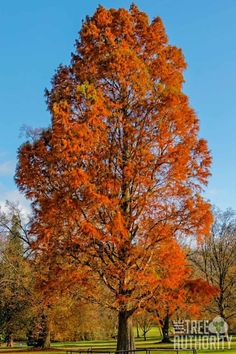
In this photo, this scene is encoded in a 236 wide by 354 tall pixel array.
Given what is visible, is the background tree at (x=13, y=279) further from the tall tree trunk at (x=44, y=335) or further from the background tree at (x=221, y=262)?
the background tree at (x=221, y=262)

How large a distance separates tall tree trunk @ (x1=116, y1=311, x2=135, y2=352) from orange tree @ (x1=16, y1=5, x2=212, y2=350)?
0.12ft

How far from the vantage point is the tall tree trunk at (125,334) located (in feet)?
53.2

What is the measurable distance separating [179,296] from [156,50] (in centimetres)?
951

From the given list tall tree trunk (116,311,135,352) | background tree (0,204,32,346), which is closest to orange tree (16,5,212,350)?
tall tree trunk (116,311,135,352)

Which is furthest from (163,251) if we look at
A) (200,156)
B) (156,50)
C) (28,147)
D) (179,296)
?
(156,50)

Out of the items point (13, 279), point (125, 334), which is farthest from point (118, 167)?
point (13, 279)

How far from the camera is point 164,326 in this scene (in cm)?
4916

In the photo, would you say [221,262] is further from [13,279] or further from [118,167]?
[118,167]

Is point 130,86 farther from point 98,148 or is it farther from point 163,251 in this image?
point 163,251

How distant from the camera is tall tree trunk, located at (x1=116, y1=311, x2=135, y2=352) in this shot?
16.2 meters

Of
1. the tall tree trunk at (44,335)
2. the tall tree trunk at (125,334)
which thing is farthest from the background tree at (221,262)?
the tall tree trunk at (125,334)

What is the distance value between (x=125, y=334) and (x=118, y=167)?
625 centimetres

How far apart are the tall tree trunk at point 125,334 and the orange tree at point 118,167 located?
4cm

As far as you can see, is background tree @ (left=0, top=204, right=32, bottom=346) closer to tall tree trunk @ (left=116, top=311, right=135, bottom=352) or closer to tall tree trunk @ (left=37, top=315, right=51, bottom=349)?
tall tree trunk @ (left=37, top=315, right=51, bottom=349)
